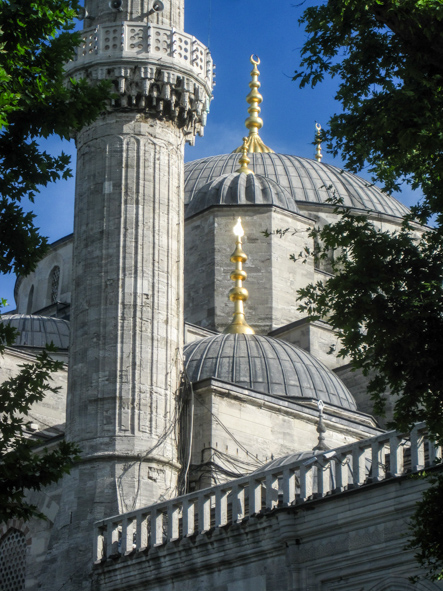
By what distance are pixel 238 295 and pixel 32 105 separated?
55.5 feet

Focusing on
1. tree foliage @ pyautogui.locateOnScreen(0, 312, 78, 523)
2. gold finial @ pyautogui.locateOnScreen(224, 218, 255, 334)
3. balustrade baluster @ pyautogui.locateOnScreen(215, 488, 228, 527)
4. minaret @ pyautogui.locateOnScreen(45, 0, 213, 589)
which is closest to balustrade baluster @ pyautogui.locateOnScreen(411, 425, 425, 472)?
balustrade baluster @ pyautogui.locateOnScreen(215, 488, 228, 527)

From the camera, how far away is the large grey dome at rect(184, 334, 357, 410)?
24.2 metres

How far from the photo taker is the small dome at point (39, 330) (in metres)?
27.9

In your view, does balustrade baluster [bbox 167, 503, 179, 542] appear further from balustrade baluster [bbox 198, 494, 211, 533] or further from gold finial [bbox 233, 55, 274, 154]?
gold finial [bbox 233, 55, 274, 154]

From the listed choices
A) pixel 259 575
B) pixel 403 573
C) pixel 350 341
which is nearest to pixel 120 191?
pixel 259 575

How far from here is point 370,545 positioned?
51.2 feet

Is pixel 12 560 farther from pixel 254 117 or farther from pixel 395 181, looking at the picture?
pixel 254 117

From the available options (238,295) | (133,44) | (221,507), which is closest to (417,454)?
(221,507)

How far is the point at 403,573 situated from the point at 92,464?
629 centimetres

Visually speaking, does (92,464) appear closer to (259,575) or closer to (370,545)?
(259,575)

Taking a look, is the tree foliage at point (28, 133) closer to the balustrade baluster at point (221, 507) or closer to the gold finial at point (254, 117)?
the balustrade baluster at point (221, 507)

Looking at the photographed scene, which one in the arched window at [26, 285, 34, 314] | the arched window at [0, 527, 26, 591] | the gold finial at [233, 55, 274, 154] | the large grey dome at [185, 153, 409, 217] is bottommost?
the arched window at [0, 527, 26, 591]

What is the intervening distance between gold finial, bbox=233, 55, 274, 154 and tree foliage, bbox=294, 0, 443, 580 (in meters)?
26.2

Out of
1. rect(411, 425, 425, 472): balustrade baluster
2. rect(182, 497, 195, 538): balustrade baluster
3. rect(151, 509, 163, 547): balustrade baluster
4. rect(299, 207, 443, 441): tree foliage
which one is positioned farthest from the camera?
rect(151, 509, 163, 547): balustrade baluster
